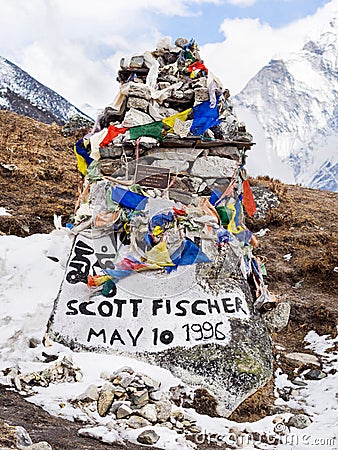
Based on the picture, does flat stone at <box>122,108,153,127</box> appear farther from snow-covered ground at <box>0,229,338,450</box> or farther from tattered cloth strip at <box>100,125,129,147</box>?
snow-covered ground at <box>0,229,338,450</box>

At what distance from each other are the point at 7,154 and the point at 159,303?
35.9ft

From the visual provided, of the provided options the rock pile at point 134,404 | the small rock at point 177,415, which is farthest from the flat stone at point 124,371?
the small rock at point 177,415

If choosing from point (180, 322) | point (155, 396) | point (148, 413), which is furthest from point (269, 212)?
point (148, 413)

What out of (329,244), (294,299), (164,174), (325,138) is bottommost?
(294,299)

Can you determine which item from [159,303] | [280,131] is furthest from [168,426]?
[280,131]

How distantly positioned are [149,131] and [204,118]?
798 millimetres

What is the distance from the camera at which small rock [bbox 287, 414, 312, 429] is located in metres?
5.21

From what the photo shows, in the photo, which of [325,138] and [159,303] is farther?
[325,138]

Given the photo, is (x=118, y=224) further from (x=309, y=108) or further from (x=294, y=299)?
(x=309, y=108)

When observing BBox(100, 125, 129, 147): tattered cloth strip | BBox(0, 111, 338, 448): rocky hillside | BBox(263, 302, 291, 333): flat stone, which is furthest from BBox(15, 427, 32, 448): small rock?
BBox(263, 302, 291, 333): flat stone

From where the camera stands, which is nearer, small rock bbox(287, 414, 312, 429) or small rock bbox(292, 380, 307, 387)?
small rock bbox(287, 414, 312, 429)

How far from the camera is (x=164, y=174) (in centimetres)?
699

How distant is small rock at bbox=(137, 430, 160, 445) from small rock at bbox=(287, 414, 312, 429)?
1.60 meters

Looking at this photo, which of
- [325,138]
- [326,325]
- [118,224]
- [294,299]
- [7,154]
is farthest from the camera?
[325,138]
